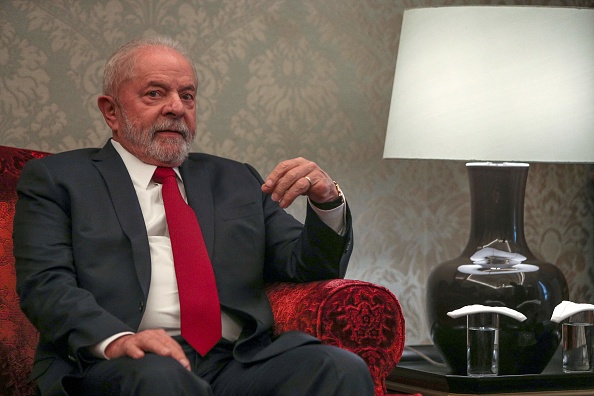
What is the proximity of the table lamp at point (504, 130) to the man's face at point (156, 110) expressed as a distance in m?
0.69

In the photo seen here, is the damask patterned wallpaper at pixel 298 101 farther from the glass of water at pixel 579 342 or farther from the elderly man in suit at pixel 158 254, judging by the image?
the glass of water at pixel 579 342

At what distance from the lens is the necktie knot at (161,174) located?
235 centimetres

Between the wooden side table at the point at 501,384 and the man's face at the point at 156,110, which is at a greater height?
the man's face at the point at 156,110

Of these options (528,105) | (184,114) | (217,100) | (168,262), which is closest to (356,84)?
(217,100)

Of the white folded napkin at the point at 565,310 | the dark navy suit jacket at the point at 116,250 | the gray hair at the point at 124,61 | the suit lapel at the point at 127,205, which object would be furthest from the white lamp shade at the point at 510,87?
the suit lapel at the point at 127,205

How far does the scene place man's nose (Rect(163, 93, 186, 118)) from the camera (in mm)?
2340

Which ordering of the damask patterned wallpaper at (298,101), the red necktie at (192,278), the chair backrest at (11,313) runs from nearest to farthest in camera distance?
the red necktie at (192,278), the chair backrest at (11,313), the damask patterned wallpaper at (298,101)

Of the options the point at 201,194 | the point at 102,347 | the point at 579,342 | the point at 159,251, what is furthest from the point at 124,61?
the point at 579,342

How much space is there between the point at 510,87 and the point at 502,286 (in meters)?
0.55

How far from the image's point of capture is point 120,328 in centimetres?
192

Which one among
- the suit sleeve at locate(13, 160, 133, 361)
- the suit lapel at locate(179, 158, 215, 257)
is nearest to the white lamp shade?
the suit lapel at locate(179, 158, 215, 257)

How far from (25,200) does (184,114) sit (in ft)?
1.48

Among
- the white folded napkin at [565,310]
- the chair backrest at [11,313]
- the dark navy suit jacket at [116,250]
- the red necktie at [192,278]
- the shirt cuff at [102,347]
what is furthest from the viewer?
the white folded napkin at [565,310]

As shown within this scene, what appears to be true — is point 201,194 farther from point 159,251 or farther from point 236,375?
point 236,375
